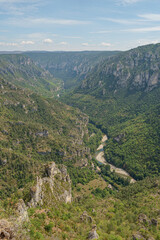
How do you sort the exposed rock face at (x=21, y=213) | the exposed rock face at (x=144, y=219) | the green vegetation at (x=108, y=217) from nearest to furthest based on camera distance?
the exposed rock face at (x=21, y=213) → the green vegetation at (x=108, y=217) → the exposed rock face at (x=144, y=219)

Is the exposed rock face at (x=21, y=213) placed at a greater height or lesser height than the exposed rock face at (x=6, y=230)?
lesser

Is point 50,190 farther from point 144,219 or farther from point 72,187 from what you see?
point 72,187

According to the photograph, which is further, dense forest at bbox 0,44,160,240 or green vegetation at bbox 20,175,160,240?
dense forest at bbox 0,44,160,240

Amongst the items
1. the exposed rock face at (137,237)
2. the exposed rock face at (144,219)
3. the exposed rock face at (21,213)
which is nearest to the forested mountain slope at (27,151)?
the exposed rock face at (21,213)

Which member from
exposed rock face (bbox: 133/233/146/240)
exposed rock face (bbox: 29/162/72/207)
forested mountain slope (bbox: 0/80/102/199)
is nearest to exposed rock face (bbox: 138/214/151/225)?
exposed rock face (bbox: 133/233/146/240)

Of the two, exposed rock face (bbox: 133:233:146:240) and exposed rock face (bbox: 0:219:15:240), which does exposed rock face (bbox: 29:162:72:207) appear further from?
exposed rock face (bbox: 0:219:15:240)

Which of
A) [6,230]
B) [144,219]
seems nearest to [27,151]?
[144,219]

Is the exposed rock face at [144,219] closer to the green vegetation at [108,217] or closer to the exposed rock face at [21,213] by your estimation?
the green vegetation at [108,217]

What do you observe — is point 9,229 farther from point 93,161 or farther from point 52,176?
point 93,161

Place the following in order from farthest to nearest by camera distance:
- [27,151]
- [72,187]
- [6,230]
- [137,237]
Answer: [27,151] < [72,187] < [137,237] < [6,230]

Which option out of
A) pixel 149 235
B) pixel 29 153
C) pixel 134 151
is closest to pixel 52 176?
pixel 149 235
